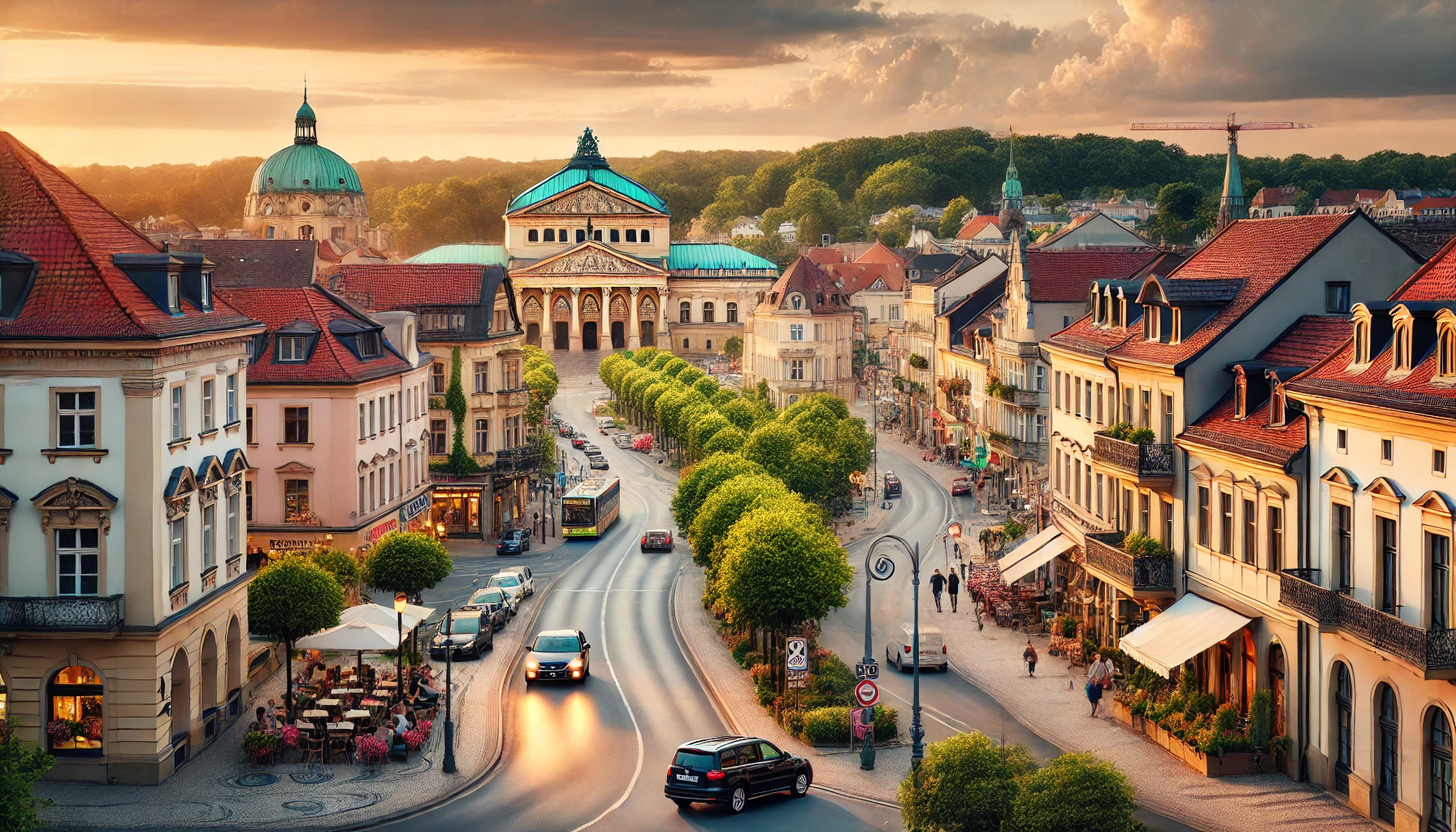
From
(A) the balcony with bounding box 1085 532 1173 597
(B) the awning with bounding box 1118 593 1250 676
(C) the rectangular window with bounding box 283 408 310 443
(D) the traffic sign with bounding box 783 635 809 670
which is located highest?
(C) the rectangular window with bounding box 283 408 310 443

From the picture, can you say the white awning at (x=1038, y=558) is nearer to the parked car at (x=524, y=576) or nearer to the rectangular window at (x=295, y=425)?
the parked car at (x=524, y=576)

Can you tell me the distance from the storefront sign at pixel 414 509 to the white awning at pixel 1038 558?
2692cm

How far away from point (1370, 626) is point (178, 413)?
28284mm

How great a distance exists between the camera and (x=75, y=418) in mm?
38031

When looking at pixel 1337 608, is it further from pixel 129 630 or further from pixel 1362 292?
pixel 129 630

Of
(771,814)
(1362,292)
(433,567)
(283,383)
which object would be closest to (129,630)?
(771,814)

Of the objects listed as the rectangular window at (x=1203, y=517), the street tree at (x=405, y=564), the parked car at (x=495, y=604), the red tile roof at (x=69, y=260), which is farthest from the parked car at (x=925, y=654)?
the red tile roof at (x=69, y=260)

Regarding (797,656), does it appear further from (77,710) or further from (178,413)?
(77,710)

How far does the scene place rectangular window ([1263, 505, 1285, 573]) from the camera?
38872 mm

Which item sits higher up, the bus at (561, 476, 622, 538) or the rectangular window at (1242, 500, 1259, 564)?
the rectangular window at (1242, 500, 1259, 564)

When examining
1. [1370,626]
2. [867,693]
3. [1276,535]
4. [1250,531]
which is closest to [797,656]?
[867,693]

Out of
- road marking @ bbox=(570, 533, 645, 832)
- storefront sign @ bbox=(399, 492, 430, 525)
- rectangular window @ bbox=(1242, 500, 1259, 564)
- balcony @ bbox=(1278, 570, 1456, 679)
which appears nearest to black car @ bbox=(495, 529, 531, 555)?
storefront sign @ bbox=(399, 492, 430, 525)

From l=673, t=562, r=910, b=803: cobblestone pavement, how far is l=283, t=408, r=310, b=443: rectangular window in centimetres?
1635

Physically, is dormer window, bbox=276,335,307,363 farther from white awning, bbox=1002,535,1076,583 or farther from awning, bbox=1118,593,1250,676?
awning, bbox=1118,593,1250,676
